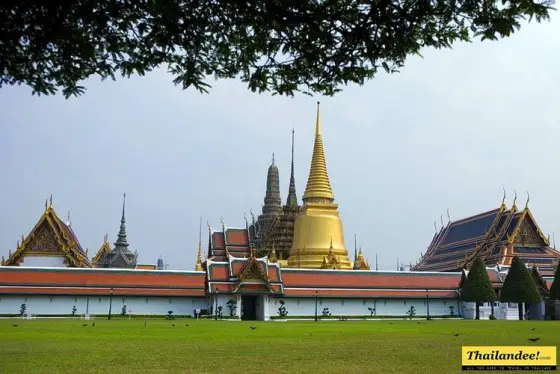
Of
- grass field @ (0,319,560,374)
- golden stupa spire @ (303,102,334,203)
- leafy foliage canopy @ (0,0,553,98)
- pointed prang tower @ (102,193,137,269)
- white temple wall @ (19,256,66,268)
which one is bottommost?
grass field @ (0,319,560,374)

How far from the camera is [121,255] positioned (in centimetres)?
6359

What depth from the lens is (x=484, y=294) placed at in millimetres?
43406

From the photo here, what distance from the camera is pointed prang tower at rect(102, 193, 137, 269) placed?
62.8 meters

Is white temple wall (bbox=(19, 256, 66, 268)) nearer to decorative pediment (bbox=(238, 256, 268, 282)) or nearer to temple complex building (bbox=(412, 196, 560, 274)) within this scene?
decorative pediment (bbox=(238, 256, 268, 282))

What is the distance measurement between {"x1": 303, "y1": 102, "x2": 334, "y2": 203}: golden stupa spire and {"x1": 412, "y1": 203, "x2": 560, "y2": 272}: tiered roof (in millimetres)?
13085

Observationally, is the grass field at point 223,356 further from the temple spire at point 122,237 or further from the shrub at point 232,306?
the temple spire at point 122,237

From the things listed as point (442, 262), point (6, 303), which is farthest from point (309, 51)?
point (442, 262)

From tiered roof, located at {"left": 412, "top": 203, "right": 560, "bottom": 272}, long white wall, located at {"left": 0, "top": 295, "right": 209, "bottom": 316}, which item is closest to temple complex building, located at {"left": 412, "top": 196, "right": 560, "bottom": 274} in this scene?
tiered roof, located at {"left": 412, "top": 203, "right": 560, "bottom": 272}

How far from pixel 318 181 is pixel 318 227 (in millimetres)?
4549

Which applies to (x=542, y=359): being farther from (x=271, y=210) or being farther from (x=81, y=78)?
(x=271, y=210)

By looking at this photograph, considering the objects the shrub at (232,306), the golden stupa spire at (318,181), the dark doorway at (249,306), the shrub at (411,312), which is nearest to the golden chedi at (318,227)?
the golden stupa spire at (318,181)

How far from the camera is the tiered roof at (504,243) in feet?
179

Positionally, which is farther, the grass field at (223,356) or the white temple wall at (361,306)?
the white temple wall at (361,306)

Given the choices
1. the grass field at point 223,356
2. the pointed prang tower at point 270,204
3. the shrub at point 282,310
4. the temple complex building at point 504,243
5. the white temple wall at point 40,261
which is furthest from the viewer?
the pointed prang tower at point 270,204
